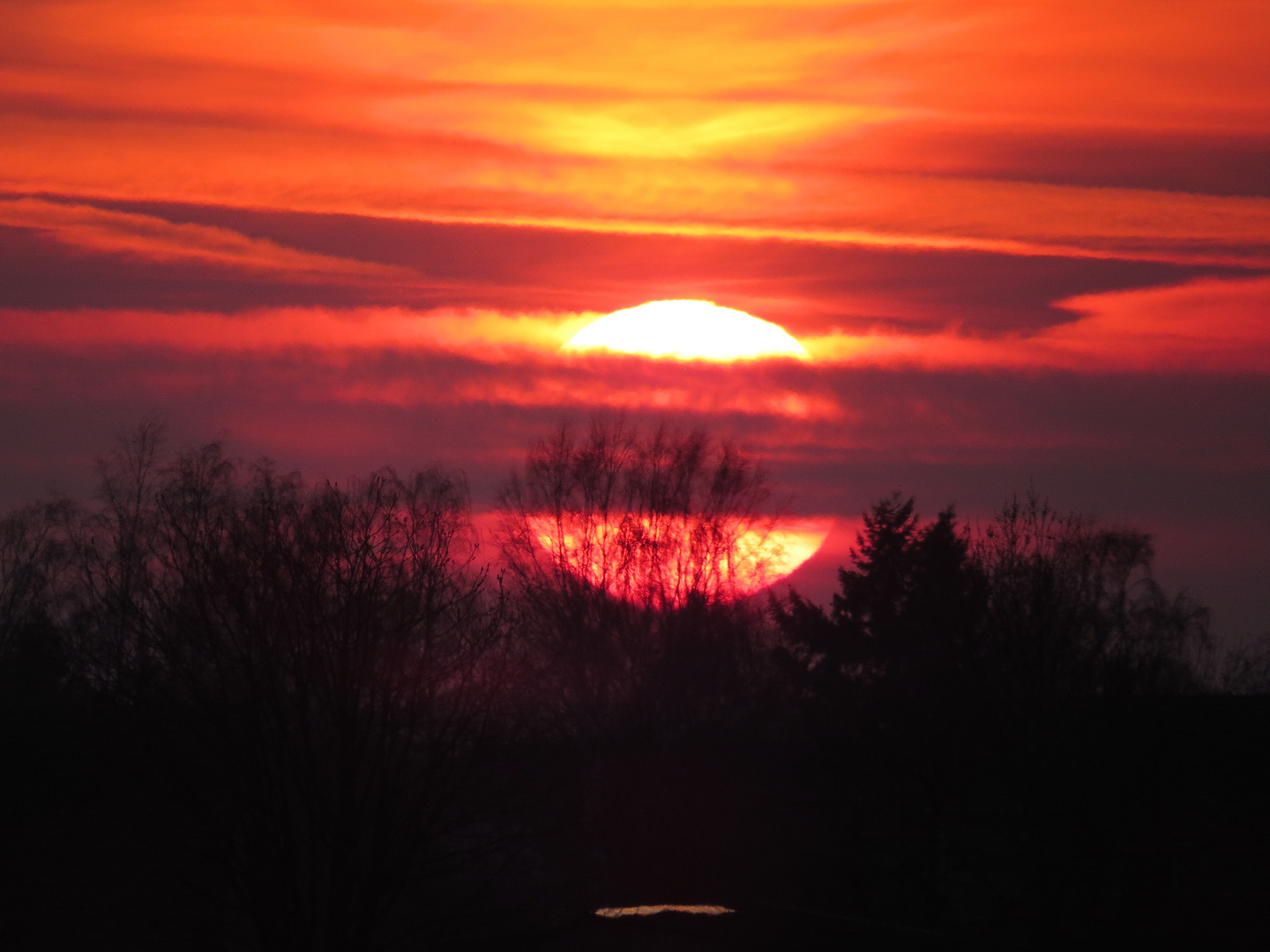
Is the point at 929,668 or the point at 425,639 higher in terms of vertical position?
the point at 425,639

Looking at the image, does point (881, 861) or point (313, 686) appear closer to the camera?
point (313, 686)

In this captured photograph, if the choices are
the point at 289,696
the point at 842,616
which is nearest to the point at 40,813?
the point at 289,696

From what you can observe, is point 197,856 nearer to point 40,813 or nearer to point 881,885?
point 40,813

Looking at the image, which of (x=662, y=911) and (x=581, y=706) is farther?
(x=581, y=706)

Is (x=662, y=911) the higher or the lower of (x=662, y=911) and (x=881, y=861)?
the higher

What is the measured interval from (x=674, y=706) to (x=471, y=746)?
22.6 m

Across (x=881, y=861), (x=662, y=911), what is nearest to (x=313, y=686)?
(x=662, y=911)

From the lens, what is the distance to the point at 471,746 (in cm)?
1856

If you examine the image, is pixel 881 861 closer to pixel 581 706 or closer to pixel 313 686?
pixel 581 706

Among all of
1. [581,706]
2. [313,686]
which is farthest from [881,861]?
[313,686]

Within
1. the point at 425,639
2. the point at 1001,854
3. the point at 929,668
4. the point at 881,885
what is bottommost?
the point at 881,885

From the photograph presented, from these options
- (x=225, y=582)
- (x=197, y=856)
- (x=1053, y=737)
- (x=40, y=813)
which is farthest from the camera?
(x=1053, y=737)

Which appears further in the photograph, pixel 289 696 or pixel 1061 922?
pixel 1061 922

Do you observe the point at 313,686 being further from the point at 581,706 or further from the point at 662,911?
the point at 581,706
